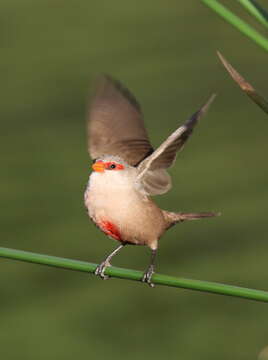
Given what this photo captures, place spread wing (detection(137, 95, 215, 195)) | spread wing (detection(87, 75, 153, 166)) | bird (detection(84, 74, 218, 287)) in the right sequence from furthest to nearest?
spread wing (detection(87, 75, 153, 166)), bird (detection(84, 74, 218, 287)), spread wing (detection(137, 95, 215, 195))

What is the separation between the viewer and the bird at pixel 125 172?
5.27ft

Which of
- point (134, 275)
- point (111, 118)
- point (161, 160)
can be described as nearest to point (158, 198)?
point (111, 118)

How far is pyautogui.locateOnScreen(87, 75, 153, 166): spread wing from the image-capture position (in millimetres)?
1832

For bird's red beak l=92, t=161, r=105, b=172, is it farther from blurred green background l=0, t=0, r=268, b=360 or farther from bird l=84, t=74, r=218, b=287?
blurred green background l=0, t=0, r=268, b=360

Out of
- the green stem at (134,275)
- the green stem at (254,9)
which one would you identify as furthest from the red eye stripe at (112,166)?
the green stem at (254,9)

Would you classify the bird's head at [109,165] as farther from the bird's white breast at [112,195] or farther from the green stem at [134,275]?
the green stem at [134,275]

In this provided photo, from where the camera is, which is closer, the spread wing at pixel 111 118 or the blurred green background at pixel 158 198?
the spread wing at pixel 111 118

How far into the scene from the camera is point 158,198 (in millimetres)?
3426

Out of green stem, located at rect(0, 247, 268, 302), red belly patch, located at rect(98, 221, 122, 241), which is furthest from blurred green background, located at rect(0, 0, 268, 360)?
green stem, located at rect(0, 247, 268, 302)

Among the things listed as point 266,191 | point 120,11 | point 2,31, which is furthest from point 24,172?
point 120,11

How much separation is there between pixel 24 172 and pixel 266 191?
92cm

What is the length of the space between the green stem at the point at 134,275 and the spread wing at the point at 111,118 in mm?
563

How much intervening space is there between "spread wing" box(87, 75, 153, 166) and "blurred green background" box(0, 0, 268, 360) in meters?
0.89

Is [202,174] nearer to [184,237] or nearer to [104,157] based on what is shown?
[184,237]
